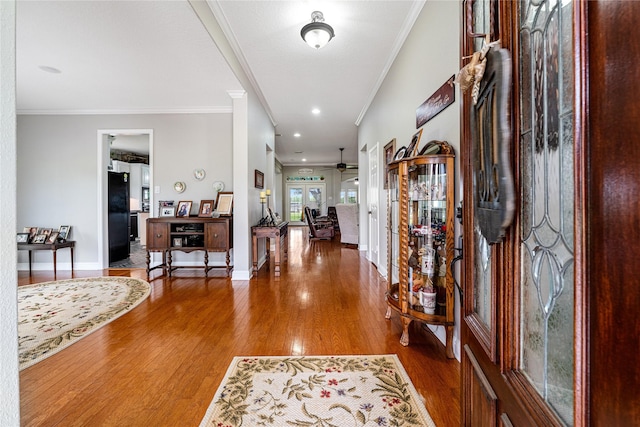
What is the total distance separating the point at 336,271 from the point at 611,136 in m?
4.11

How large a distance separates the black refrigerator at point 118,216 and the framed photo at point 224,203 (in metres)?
2.04

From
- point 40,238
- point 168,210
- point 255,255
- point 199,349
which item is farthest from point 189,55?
point 40,238

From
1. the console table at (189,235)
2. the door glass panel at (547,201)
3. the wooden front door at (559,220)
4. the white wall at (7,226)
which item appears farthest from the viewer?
the console table at (189,235)

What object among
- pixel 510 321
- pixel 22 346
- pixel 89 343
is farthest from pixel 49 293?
pixel 510 321

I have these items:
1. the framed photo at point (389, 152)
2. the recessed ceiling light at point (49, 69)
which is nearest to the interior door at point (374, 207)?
the framed photo at point (389, 152)

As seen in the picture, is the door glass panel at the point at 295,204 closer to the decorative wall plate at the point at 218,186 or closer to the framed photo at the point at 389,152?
the decorative wall plate at the point at 218,186

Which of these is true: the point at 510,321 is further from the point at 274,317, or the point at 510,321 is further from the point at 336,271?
the point at 336,271

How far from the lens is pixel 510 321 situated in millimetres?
679

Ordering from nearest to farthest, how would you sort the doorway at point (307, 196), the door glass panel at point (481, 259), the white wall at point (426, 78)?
the door glass panel at point (481, 259) < the white wall at point (426, 78) < the doorway at point (307, 196)

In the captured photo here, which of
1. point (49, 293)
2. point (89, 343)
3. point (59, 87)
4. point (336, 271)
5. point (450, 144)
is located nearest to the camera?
point (450, 144)

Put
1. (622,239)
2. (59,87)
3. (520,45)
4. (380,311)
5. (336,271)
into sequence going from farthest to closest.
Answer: (336,271) → (59,87) → (380,311) → (520,45) → (622,239)

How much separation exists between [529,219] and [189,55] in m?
3.36

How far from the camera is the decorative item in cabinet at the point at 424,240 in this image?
1967mm

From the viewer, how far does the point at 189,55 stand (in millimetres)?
2902
